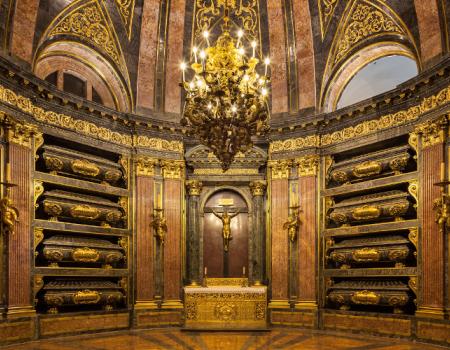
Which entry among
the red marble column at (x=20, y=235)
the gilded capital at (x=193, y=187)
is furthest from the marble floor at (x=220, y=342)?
the gilded capital at (x=193, y=187)

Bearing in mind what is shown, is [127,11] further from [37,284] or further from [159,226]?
[37,284]

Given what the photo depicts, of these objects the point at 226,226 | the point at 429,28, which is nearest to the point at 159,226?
the point at 226,226

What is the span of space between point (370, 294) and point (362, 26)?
24.8 feet

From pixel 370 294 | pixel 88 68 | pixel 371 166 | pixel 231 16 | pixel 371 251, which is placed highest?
pixel 231 16

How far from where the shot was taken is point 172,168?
16.3 meters

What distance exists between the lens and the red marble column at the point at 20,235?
12.0 meters

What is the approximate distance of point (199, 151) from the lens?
1672 cm

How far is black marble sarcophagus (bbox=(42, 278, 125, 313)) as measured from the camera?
13.3 m

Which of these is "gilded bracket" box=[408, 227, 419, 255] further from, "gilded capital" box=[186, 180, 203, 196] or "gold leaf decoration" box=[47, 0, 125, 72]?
"gold leaf decoration" box=[47, 0, 125, 72]

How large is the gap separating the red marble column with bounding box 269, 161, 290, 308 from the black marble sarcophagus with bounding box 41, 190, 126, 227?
455cm

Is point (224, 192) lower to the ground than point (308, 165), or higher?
lower

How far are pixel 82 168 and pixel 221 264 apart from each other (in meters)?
5.31

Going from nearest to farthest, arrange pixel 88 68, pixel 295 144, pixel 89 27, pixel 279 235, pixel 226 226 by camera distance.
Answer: pixel 89 27
pixel 88 68
pixel 279 235
pixel 295 144
pixel 226 226

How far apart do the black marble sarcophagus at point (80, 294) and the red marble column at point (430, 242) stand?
8065 millimetres
